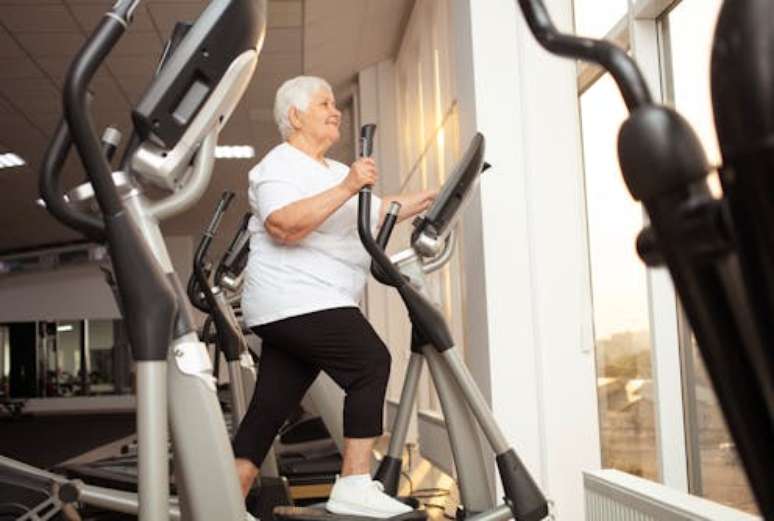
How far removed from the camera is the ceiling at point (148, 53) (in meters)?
5.86

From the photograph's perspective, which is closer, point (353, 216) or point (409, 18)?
point (353, 216)

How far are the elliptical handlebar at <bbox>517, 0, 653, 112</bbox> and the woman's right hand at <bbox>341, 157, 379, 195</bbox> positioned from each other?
1.46 m

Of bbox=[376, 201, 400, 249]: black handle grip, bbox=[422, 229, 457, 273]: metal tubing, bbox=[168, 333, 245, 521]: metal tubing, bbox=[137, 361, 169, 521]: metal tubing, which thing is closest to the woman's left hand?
bbox=[422, 229, 457, 273]: metal tubing

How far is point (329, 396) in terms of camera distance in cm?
338

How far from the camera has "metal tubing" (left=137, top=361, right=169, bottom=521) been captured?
4.19 ft

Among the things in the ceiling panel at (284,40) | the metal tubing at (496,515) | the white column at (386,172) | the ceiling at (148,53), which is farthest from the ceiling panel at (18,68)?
the metal tubing at (496,515)

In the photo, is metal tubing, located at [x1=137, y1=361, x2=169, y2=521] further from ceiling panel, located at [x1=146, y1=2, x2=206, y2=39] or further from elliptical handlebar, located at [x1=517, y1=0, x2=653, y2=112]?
ceiling panel, located at [x1=146, y1=2, x2=206, y2=39]

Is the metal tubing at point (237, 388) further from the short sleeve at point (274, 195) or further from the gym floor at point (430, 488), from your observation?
the short sleeve at point (274, 195)

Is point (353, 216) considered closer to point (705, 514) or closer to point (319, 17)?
point (705, 514)

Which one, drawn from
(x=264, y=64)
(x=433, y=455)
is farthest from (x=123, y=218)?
(x=264, y=64)

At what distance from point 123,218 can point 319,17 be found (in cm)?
518

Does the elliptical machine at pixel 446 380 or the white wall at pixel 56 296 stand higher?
the white wall at pixel 56 296

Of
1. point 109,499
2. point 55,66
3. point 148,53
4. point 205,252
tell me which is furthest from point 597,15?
point 55,66

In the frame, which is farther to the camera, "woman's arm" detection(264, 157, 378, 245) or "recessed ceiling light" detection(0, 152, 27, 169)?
"recessed ceiling light" detection(0, 152, 27, 169)
